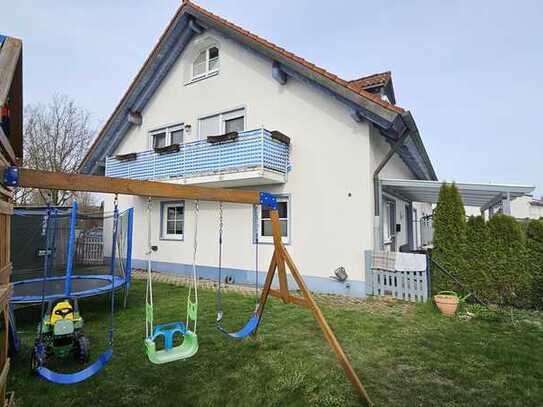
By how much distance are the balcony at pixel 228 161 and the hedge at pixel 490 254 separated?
169 inches

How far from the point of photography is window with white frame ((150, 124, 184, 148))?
11.5 metres

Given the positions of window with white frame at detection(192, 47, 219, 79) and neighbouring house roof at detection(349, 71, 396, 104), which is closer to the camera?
neighbouring house roof at detection(349, 71, 396, 104)

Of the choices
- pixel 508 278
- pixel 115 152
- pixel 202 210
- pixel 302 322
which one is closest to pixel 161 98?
A: pixel 115 152

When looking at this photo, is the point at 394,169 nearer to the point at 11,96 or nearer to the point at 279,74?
the point at 279,74

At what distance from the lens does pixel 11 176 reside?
100 inches

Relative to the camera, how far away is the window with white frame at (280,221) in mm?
8859

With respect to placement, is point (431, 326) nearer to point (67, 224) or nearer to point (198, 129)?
point (198, 129)

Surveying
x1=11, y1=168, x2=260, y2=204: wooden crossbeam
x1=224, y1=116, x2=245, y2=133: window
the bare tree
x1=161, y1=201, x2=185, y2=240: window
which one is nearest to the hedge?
x1=11, y1=168, x2=260, y2=204: wooden crossbeam

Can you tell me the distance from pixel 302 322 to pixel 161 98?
10.3 metres

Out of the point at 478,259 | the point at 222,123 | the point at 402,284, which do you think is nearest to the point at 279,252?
the point at 402,284

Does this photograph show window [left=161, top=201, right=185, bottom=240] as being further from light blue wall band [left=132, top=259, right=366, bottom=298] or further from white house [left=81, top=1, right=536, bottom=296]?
light blue wall band [left=132, top=259, right=366, bottom=298]

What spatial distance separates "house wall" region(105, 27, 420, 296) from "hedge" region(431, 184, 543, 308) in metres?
1.67

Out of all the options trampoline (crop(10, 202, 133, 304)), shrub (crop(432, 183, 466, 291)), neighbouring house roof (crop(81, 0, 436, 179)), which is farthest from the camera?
neighbouring house roof (crop(81, 0, 436, 179))

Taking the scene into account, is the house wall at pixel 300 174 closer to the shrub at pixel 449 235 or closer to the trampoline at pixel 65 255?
the shrub at pixel 449 235
